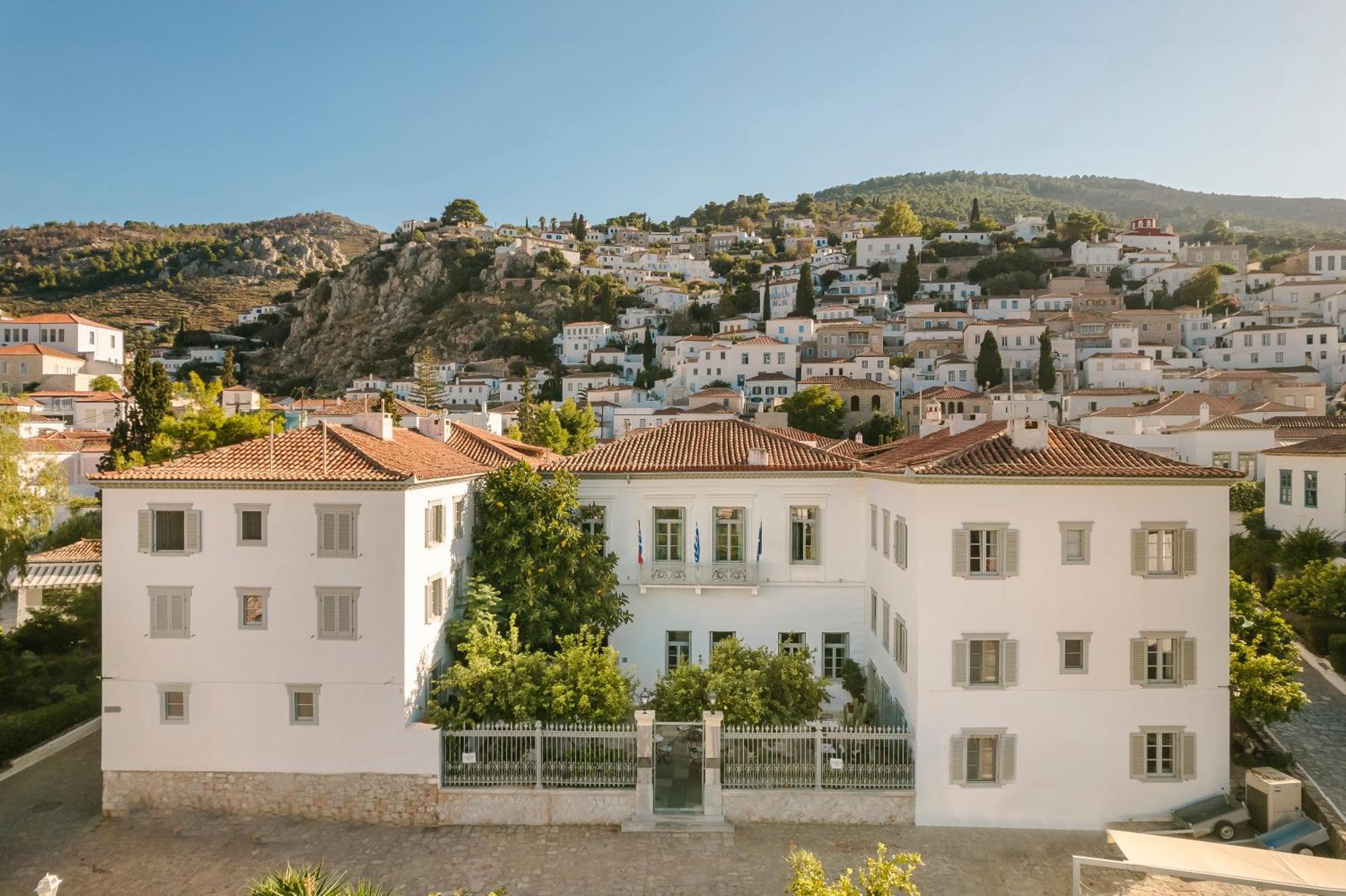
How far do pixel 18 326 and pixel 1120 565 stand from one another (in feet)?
382

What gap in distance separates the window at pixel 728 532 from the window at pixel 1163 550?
9054mm

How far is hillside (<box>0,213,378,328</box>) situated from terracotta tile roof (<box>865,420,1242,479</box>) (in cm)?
15681

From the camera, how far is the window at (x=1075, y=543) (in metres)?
16.0

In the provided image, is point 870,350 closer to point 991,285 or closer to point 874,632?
point 991,285

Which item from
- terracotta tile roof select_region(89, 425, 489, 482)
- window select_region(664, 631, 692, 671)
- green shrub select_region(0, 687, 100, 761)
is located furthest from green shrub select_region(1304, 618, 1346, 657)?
green shrub select_region(0, 687, 100, 761)

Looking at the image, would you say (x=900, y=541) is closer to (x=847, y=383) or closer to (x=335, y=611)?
(x=335, y=611)

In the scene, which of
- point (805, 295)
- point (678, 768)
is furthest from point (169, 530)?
point (805, 295)

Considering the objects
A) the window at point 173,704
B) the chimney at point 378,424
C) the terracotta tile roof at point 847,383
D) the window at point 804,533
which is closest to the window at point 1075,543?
the window at point 804,533

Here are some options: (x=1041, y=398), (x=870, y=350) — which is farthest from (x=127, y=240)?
(x=1041, y=398)

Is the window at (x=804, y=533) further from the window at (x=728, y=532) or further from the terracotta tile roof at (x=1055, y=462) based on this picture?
the terracotta tile roof at (x=1055, y=462)

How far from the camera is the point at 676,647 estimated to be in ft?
68.7

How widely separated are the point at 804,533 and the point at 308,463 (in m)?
12.2

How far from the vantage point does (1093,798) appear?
624 inches

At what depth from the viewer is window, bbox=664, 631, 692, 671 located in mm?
20859
